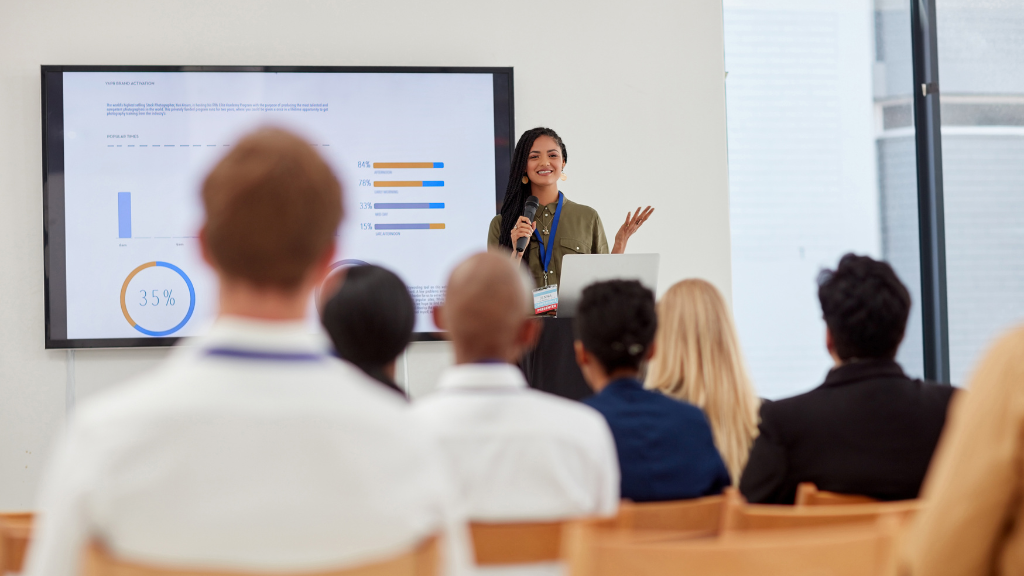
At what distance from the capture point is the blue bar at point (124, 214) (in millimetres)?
4301

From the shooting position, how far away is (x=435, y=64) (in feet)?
15.0

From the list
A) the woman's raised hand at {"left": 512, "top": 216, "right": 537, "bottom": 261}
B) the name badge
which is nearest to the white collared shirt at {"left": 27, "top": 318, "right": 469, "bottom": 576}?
the name badge

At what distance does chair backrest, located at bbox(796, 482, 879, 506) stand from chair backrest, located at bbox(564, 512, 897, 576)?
55cm

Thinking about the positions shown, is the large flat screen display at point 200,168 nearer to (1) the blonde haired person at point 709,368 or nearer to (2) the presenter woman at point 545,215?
(2) the presenter woman at point 545,215

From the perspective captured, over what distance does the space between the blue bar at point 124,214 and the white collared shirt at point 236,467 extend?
388 cm

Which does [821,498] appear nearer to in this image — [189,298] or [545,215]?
[545,215]

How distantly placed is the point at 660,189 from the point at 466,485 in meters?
3.72

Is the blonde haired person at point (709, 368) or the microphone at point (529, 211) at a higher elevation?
the microphone at point (529, 211)

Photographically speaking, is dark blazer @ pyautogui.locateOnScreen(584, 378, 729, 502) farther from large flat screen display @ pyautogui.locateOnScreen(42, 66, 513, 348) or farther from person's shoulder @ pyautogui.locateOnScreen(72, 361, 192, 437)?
large flat screen display @ pyautogui.locateOnScreen(42, 66, 513, 348)

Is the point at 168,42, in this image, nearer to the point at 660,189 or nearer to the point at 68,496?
the point at 660,189

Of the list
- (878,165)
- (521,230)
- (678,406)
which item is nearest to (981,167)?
(878,165)

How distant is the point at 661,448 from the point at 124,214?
142 inches

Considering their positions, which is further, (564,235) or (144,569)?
(564,235)

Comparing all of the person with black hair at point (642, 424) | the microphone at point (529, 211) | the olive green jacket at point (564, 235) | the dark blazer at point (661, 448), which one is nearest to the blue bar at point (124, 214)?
→ the olive green jacket at point (564, 235)
